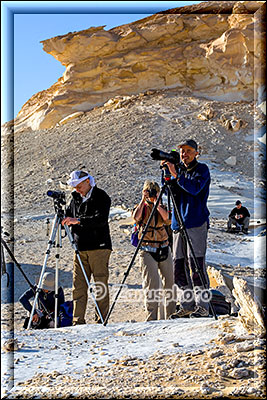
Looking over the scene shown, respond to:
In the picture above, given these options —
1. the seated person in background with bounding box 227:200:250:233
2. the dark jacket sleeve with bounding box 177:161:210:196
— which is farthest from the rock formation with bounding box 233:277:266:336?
the seated person in background with bounding box 227:200:250:233

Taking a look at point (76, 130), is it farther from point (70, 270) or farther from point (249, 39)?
point (70, 270)

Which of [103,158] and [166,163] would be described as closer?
[166,163]

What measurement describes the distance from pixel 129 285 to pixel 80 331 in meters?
2.87

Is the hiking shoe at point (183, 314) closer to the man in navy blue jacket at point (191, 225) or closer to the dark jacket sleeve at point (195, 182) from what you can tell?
the man in navy blue jacket at point (191, 225)

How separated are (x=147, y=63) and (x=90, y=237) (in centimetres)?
2907

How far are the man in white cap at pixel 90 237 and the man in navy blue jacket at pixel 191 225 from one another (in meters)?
0.64

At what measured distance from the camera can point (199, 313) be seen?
3.66m

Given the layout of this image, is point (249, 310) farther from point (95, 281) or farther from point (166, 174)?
point (95, 281)

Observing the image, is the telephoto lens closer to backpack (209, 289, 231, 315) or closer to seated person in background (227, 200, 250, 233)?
backpack (209, 289, 231, 315)

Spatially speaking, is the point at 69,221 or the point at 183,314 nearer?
the point at 183,314

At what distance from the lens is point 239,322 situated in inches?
123

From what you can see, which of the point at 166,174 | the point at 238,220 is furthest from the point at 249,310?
the point at 238,220

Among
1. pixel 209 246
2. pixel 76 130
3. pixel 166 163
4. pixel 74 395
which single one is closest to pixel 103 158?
pixel 76 130

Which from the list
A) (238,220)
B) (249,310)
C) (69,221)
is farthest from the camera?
(238,220)
